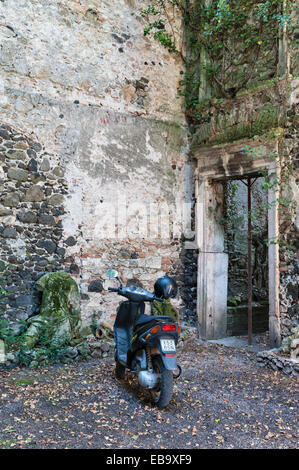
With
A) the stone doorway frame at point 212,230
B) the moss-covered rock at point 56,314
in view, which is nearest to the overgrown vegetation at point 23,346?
the moss-covered rock at point 56,314

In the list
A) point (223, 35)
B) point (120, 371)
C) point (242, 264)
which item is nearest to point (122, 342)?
point (120, 371)

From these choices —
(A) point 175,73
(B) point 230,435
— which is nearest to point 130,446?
(B) point 230,435

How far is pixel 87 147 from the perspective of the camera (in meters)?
5.56

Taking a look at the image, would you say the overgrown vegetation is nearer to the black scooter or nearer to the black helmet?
the black scooter

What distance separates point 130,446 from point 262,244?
19.6 ft

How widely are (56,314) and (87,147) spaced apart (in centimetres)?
237

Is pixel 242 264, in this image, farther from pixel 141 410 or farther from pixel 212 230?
pixel 141 410

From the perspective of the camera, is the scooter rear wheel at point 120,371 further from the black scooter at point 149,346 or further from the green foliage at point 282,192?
the green foliage at point 282,192

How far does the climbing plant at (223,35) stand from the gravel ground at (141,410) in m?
Answer: 4.11

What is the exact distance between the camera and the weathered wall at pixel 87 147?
5027mm

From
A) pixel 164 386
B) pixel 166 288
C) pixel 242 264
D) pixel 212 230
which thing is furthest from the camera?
pixel 242 264

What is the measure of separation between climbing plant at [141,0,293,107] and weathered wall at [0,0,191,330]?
1.00 feet
